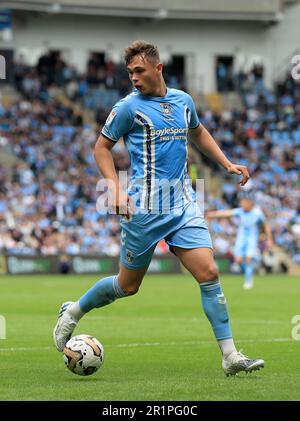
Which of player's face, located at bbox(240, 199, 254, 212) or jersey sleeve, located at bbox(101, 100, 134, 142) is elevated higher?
jersey sleeve, located at bbox(101, 100, 134, 142)

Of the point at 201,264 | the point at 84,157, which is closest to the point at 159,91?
the point at 201,264

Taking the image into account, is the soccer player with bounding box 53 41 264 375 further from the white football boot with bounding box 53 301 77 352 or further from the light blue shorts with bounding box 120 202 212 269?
the white football boot with bounding box 53 301 77 352

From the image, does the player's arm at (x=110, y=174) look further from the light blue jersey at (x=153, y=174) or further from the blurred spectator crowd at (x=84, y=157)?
the blurred spectator crowd at (x=84, y=157)

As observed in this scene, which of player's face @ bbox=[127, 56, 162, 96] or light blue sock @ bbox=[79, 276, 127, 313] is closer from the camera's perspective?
player's face @ bbox=[127, 56, 162, 96]

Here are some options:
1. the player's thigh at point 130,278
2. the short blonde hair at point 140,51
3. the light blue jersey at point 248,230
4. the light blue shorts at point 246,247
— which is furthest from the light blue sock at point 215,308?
the light blue shorts at point 246,247

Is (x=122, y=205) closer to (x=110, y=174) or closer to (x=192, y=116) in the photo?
(x=110, y=174)

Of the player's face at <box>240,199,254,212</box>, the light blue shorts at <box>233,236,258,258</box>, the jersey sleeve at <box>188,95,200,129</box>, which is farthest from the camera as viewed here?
the light blue shorts at <box>233,236,258,258</box>

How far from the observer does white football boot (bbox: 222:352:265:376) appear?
8797 millimetres

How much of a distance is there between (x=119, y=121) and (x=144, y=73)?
46cm

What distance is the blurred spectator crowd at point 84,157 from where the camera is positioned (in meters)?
34.4

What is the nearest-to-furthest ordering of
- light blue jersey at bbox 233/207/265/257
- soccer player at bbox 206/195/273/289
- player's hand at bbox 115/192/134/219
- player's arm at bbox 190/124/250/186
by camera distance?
player's hand at bbox 115/192/134/219, player's arm at bbox 190/124/250/186, soccer player at bbox 206/195/273/289, light blue jersey at bbox 233/207/265/257

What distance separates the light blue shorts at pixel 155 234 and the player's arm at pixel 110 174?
425 millimetres

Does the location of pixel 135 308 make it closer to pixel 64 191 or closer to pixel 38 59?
pixel 64 191

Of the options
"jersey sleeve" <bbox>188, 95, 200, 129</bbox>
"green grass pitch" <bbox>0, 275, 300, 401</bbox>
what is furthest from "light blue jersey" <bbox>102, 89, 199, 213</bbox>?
"green grass pitch" <bbox>0, 275, 300, 401</bbox>
